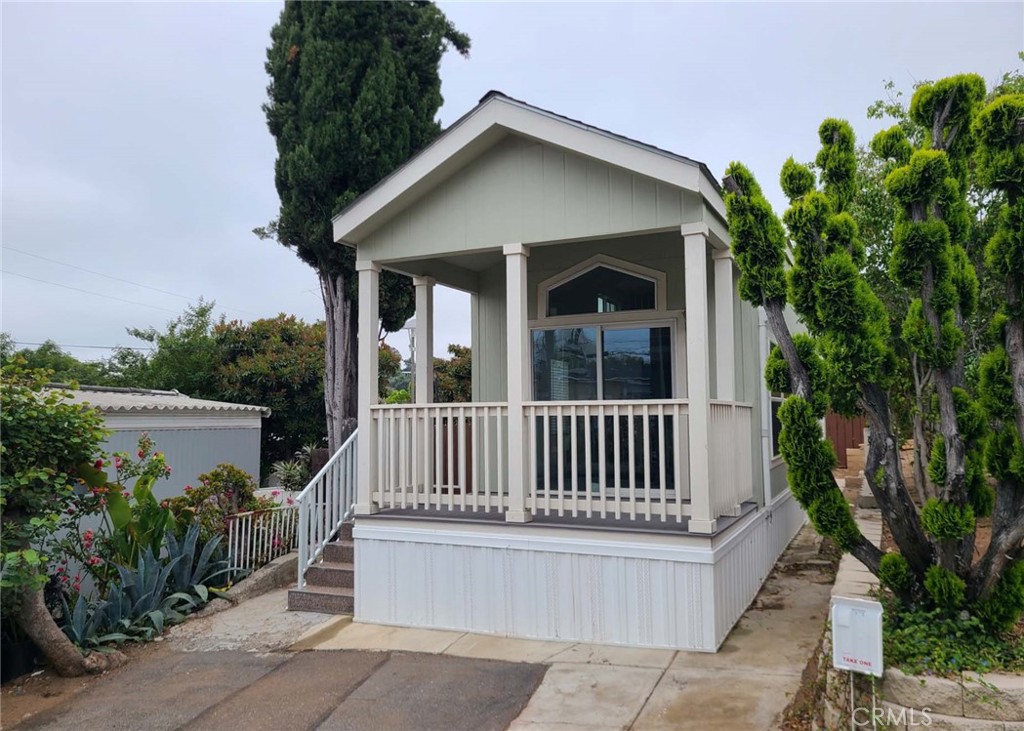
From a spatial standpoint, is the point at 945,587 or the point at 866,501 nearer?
the point at 945,587

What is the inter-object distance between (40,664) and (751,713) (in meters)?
5.21

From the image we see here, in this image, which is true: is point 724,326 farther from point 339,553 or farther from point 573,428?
point 339,553

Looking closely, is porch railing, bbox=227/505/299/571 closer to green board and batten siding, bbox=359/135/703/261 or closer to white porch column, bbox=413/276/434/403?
white porch column, bbox=413/276/434/403

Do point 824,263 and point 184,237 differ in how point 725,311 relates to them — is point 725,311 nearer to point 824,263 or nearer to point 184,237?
point 824,263

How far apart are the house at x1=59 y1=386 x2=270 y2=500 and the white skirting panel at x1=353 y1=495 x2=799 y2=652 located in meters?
4.39

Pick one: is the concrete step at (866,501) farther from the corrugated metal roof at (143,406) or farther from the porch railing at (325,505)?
the corrugated metal roof at (143,406)

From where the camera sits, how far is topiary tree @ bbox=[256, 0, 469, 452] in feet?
33.8

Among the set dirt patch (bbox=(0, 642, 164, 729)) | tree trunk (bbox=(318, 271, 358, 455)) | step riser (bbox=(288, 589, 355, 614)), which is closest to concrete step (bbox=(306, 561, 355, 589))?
step riser (bbox=(288, 589, 355, 614))

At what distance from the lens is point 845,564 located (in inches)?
238

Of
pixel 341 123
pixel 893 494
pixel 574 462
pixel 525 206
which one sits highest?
pixel 341 123

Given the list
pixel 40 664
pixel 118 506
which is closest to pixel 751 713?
pixel 40 664

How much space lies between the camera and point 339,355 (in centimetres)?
1090

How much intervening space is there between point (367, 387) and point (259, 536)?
269 centimetres

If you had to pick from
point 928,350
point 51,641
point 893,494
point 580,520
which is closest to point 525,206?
point 580,520
